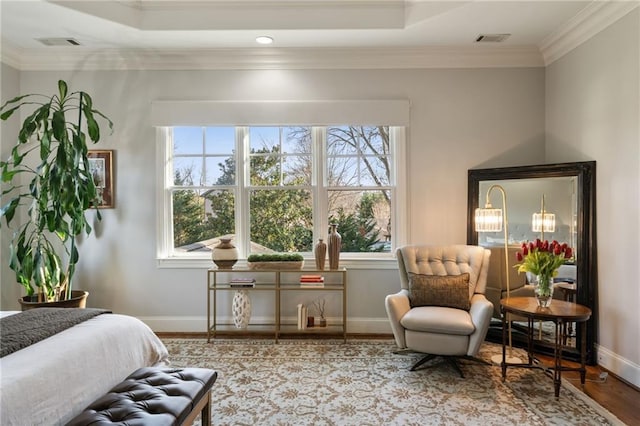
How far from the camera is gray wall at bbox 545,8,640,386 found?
2.71m

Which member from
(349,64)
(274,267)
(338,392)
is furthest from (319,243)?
(349,64)

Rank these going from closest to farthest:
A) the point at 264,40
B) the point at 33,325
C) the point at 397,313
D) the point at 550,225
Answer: the point at 33,325 < the point at 397,313 < the point at 550,225 < the point at 264,40

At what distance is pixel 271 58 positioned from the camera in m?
3.82

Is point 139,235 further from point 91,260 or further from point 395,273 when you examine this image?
point 395,273

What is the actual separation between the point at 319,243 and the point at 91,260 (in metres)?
2.35

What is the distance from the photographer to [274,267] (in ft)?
12.0

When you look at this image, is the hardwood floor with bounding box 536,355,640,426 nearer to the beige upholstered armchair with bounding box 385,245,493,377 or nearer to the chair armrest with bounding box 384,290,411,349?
the beige upholstered armchair with bounding box 385,245,493,377

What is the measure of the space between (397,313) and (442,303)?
433 mm

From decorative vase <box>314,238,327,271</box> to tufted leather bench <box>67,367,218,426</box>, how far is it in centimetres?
180

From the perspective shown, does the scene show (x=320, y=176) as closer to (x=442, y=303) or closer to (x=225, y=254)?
(x=225, y=254)

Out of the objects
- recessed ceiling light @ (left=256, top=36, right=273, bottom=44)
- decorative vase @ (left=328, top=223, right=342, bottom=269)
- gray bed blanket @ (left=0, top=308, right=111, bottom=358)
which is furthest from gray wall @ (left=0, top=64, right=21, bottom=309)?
decorative vase @ (left=328, top=223, right=342, bottom=269)

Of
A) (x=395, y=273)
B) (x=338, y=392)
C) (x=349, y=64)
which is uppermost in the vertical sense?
(x=349, y=64)

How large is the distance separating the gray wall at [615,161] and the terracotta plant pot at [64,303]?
4.42 metres

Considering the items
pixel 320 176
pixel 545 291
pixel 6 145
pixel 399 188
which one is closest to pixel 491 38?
pixel 399 188
